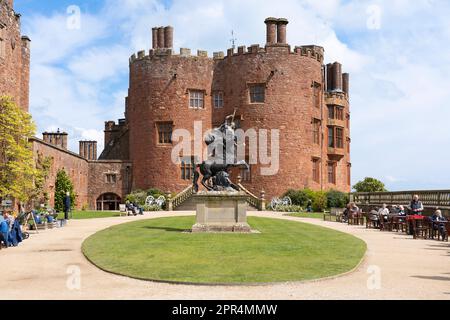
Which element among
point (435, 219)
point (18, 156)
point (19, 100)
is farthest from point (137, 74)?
point (435, 219)

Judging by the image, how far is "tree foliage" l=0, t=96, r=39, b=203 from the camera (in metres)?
26.7

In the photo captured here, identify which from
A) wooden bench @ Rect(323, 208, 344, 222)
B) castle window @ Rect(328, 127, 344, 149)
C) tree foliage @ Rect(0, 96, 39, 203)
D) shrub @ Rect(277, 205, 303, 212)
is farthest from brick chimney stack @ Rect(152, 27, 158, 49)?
wooden bench @ Rect(323, 208, 344, 222)

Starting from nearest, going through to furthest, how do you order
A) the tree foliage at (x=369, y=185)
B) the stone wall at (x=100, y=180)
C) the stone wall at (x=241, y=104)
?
the stone wall at (x=241, y=104)
the stone wall at (x=100, y=180)
the tree foliage at (x=369, y=185)

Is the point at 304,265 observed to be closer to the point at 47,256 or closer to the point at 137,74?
the point at 47,256

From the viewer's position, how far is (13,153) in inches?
1059

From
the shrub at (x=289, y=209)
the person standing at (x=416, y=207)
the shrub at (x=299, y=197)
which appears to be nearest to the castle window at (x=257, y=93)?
the shrub at (x=299, y=197)

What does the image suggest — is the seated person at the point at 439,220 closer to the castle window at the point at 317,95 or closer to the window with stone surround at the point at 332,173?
the castle window at the point at 317,95

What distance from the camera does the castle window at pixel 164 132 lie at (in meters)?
48.4

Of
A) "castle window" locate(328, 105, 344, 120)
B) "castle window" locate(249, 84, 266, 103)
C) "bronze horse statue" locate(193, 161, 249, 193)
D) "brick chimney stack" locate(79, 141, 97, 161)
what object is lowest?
"bronze horse statue" locate(193, 161, 249, 193)

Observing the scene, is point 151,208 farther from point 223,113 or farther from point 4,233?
point 4,233

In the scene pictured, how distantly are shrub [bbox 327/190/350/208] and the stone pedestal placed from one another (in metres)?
24.1

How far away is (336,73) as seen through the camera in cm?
5700

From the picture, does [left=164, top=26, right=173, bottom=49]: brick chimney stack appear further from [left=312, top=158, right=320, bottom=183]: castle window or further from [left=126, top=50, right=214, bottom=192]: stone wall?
[left=312, top=158, right=320, bottom=183]: castle window

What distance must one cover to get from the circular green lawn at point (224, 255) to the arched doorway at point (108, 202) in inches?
1287
